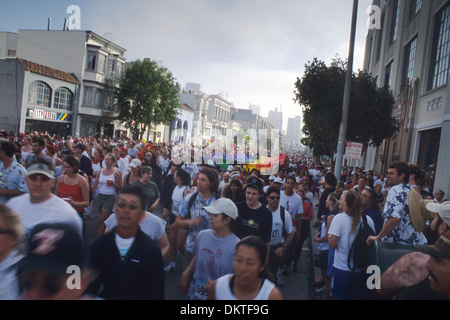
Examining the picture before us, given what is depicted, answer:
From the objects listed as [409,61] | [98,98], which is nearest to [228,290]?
[409,61]

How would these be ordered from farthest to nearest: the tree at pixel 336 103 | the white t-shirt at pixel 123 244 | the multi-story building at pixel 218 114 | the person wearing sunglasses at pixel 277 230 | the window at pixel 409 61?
the multi-story building at pixel 218 114, the window at pixel 409 61, the tree at pixel 336 103, the person wearing sunglasses at pixel 277 230, the white t-shirt at pixel 123 244

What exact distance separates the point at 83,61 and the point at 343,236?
3608 cm

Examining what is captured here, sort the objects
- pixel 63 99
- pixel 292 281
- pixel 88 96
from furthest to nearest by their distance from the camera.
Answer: pixel 88 96, pixel 63 99, pixel 292 281

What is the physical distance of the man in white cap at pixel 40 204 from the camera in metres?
3.11

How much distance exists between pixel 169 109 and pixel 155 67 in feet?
16.7

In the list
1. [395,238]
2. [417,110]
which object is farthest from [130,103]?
[395,238]

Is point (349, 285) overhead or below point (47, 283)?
below

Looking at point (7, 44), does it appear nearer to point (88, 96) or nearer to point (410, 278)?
point (88, 96)

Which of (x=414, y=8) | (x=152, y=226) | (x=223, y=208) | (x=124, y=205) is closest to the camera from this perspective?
(x=124, y=205)

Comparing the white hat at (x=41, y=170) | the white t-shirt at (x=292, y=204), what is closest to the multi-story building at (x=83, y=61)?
the white t-shirt at (x=292, y=204)

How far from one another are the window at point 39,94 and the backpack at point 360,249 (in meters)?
30.9

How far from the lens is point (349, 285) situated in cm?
407

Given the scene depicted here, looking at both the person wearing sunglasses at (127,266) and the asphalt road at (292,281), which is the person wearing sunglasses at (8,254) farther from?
the asphalt road at (292,281)

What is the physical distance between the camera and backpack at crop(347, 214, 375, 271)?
3.98 m
